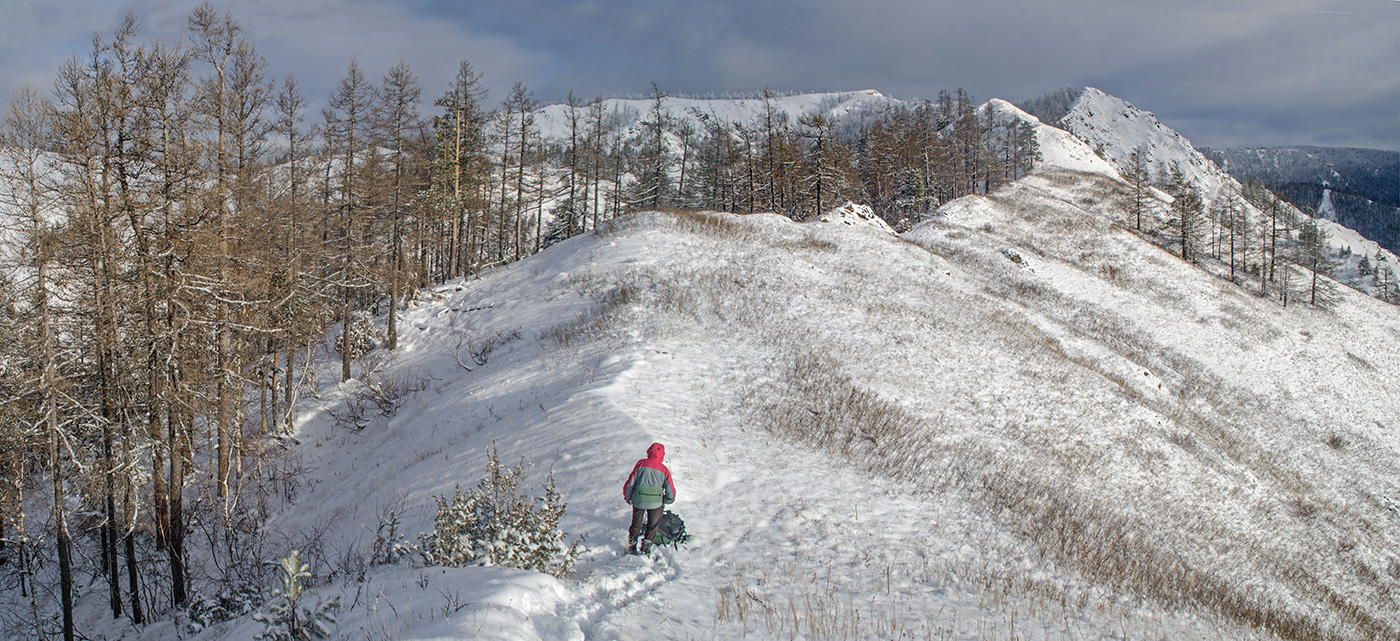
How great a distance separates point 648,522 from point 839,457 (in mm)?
4874

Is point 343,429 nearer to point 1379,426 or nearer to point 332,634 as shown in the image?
point 332,634

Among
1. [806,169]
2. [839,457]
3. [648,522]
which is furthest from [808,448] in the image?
[806,169]

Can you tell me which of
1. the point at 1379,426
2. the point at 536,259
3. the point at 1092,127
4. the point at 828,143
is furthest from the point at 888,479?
the point at 1092,127

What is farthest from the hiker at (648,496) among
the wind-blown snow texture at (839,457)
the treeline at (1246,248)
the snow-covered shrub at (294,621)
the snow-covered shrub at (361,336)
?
the treeline at (1246,248)

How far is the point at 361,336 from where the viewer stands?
23062 millimetres

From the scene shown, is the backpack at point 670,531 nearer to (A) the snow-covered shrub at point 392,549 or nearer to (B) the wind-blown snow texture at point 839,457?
(B) the wind-blown snow texture at point 839,457

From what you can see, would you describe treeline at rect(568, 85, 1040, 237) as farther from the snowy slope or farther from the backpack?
the snowy slope

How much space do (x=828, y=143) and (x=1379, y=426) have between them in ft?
118

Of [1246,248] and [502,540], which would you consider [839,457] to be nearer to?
[502,540]

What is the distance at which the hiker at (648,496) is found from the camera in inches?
281

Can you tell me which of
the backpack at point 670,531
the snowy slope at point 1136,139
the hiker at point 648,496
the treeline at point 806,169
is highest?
the snowy slope at point 1136,139

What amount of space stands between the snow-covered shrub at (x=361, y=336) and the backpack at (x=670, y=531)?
65.4 ft

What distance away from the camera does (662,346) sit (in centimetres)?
1561

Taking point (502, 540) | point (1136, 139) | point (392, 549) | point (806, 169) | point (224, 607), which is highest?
point (1136, 139)
